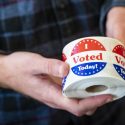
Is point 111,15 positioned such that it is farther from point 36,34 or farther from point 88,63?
point 88,63

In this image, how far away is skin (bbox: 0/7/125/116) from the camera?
22.9 inches

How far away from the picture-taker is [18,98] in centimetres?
76

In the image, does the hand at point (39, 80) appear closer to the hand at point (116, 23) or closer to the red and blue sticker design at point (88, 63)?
the red and blue sticker design at point (88, 63)

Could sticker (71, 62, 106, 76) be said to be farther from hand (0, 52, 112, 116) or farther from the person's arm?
Result: the person's arm

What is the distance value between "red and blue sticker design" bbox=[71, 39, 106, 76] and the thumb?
0.05ft

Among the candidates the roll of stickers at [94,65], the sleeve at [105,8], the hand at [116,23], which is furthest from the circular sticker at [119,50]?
the sleeve at [105,8]

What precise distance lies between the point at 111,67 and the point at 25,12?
300 mm

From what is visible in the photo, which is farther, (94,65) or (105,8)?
(105,8)

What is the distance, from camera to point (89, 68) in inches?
20.4

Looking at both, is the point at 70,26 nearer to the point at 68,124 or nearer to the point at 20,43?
the point at 20,43

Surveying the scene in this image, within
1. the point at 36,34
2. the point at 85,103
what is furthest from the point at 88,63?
the point at 36,34

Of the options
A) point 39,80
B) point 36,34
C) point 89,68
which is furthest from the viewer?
point 36,34

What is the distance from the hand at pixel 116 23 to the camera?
2.43ft

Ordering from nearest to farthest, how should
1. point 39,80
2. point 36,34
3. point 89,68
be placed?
point 89,68 < point 39,80 < point 36,34
